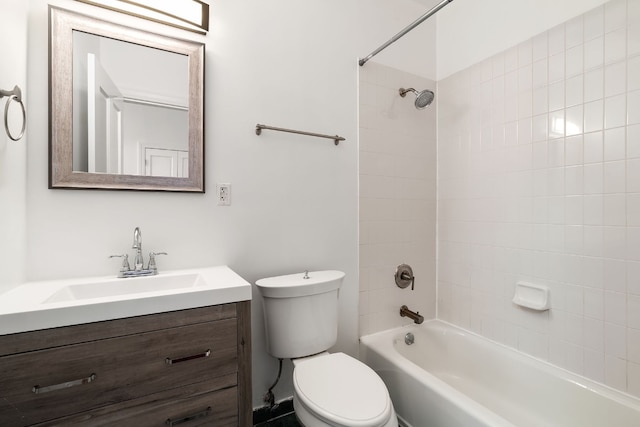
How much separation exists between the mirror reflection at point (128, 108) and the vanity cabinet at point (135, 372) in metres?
0.71

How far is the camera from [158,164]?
1.32 m

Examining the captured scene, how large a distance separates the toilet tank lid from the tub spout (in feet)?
2.33

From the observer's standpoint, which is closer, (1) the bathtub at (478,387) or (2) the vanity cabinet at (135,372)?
(2) the vanity cabinet at (135,372)

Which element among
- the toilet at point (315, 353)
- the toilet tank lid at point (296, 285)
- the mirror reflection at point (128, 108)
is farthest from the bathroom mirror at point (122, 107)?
the toilet at point (315, 353)

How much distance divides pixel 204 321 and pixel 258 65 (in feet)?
Result: 4.22

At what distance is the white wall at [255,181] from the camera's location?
1.17 meters

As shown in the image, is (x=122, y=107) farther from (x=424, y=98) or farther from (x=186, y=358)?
(x=424, y=98)

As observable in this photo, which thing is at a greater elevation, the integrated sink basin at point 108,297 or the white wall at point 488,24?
the white wall at point 488,24

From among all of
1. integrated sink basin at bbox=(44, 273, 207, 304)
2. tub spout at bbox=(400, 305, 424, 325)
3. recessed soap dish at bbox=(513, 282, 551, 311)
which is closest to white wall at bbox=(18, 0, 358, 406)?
integrated sink basin at bbox=(44, 273, 207, 304)

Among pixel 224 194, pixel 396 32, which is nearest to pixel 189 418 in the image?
pixel 224 194

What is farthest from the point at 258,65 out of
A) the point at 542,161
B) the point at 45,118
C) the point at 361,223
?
the point at 542,161

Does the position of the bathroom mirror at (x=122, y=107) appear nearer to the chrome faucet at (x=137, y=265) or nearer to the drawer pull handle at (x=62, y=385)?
the chrome faucet at (x=137, y=265)

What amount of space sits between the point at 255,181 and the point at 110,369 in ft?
3.18

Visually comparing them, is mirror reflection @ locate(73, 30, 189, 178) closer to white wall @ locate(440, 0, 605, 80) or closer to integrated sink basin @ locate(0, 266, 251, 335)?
integrated sink basin @ locate(0, 266, 251, 335)
